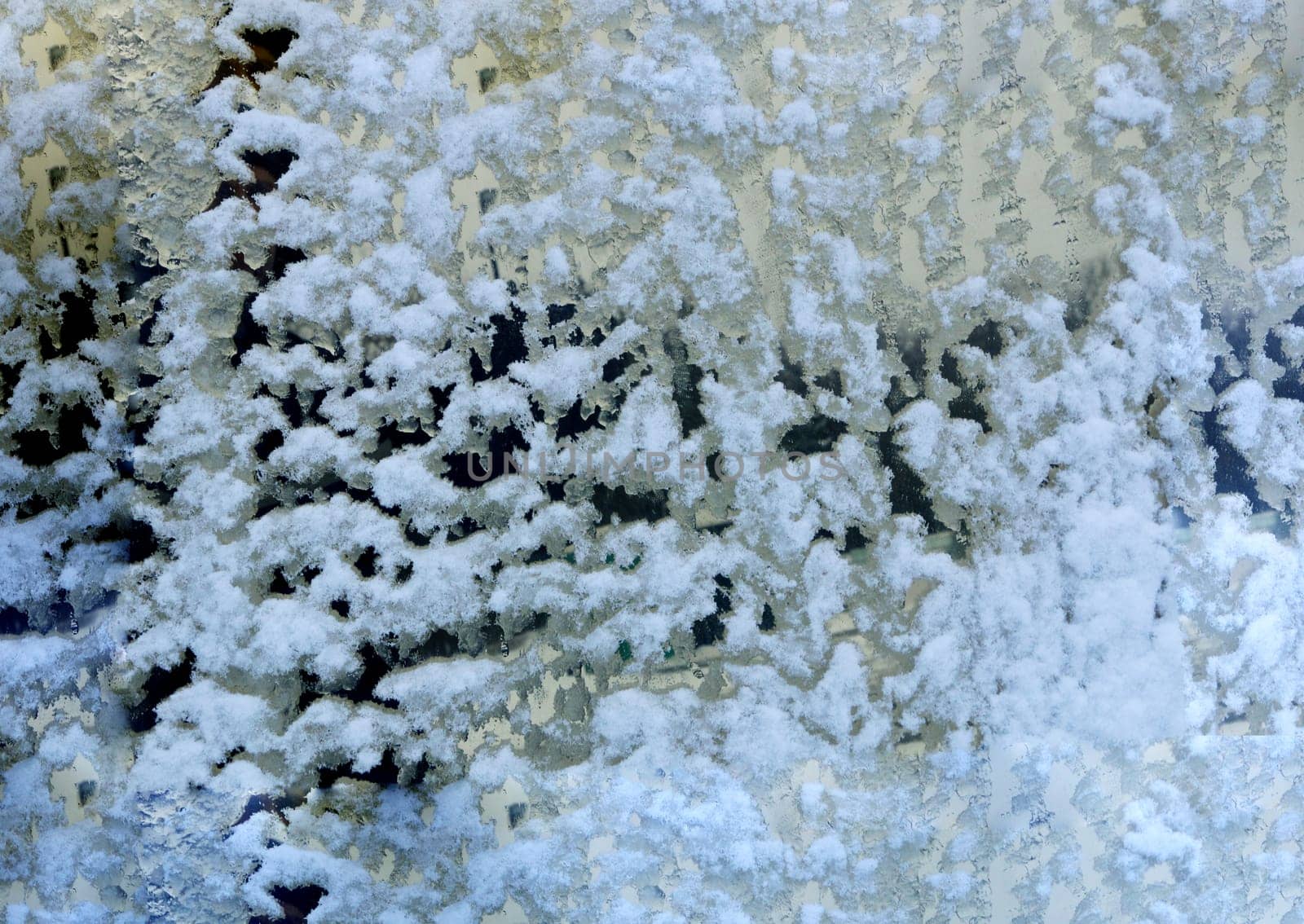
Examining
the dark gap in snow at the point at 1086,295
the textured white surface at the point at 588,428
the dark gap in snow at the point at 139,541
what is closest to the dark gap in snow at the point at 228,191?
the textured white surface at the point at 588,428

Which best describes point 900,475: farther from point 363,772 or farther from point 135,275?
point 135,275

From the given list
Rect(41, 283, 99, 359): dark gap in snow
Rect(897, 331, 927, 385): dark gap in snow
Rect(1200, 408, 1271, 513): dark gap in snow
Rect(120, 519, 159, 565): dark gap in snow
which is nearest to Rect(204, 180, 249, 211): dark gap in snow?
Rect(41, 283, 99, 359): dark gap in snow

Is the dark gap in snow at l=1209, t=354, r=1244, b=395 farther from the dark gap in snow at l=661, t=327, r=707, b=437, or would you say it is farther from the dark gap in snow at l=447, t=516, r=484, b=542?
the dark gap in snow at l=447, t=516, r=484, b=542

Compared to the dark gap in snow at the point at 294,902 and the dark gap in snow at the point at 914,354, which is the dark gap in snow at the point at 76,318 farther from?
the dark gap in snow at the point at 914,354

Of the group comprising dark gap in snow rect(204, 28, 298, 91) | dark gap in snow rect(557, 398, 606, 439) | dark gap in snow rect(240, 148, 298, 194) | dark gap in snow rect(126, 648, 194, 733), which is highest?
dark gap in snow rect(204, 28, 298, 91)

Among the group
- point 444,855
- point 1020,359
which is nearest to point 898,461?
point 1020,359

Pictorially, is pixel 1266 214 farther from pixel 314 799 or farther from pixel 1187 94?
pixel 314 799
